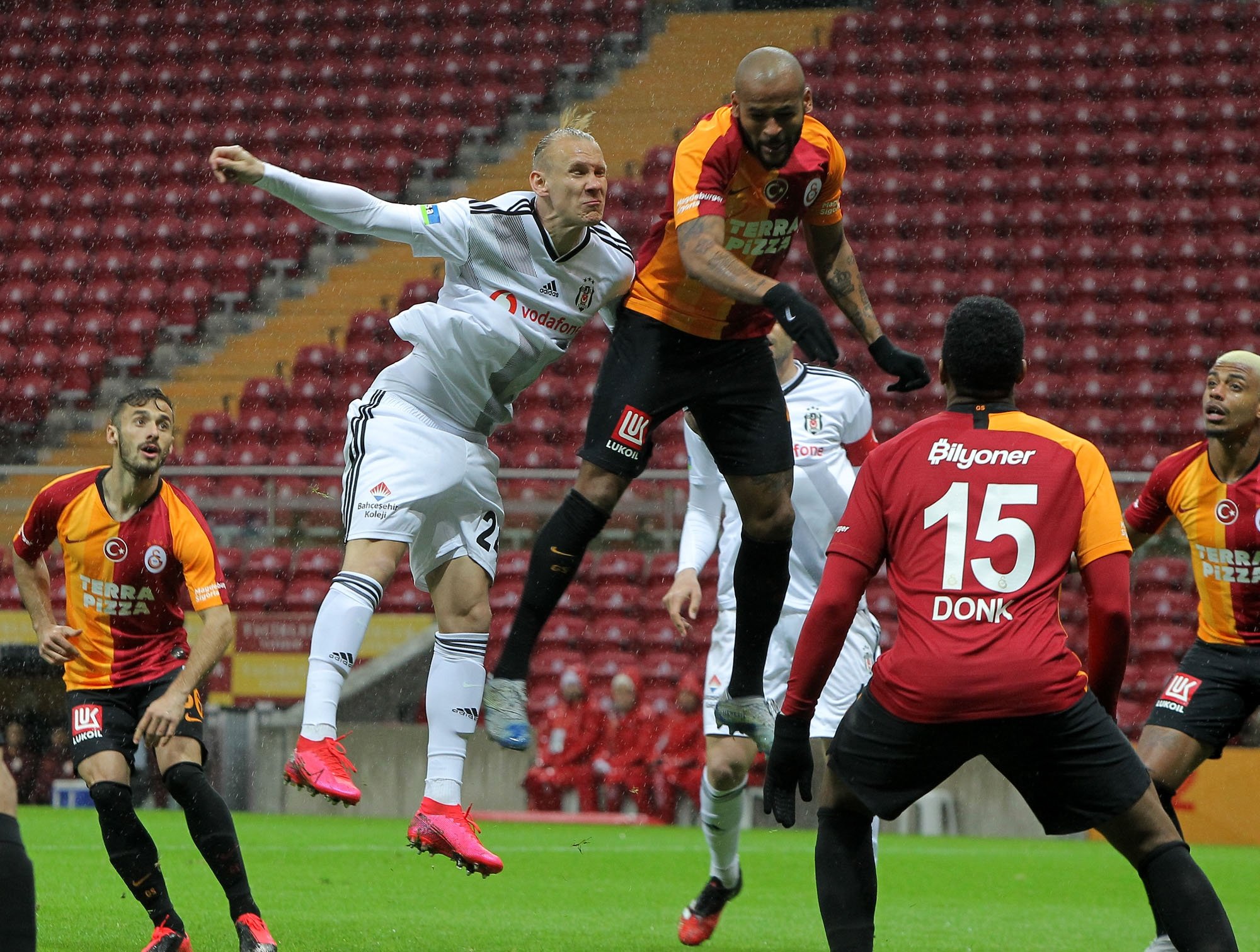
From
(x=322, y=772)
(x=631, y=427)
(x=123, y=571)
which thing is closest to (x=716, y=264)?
(x=631, y=427)

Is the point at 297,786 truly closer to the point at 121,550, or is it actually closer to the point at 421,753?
the point at 121,550

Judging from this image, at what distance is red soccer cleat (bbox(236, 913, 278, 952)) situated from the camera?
217 inches

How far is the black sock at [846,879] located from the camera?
4.10m

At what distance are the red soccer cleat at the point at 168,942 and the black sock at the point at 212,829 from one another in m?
0.20

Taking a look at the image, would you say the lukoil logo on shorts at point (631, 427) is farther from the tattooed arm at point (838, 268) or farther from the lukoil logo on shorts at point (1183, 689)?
the lukoil logo on shorts at point (1183, 689)

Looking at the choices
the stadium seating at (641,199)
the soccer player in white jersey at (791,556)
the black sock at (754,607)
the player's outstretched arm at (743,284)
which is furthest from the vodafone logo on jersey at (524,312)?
the stadium seating at (641,199)

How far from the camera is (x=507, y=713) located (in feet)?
17.1

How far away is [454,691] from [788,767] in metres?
1.80

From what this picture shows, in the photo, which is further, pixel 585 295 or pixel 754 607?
pixel 754 607

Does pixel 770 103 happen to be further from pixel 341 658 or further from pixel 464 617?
pixel 341 658

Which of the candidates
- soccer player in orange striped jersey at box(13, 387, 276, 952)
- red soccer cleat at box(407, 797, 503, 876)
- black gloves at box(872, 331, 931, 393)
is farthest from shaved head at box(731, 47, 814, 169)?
soccer player in orange striped jersey at box(13, 387, 276, 952)

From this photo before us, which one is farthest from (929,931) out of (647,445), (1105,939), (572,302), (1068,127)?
(1068,127)

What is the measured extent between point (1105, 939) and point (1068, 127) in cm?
1291

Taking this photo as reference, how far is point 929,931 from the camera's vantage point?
715 cm
